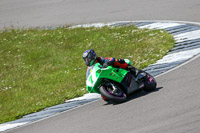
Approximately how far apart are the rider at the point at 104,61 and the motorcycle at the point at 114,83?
10 centimetres

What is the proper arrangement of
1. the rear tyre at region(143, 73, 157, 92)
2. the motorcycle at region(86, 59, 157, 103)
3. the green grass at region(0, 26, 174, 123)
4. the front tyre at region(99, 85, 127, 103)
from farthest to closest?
the green grass at region(0, 26, 174, 123) → the rear tyre at region(143, 73, 157, 92) → the motorcycle at region(86, 59, 157, 103) → the front tyre at region(99, 85, 127, 103)

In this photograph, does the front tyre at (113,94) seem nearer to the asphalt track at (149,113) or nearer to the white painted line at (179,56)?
the asphalt track at (149,113)

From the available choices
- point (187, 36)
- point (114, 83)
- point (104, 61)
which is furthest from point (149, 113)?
point (187, 36)

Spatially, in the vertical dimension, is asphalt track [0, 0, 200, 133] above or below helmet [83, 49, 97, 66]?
below

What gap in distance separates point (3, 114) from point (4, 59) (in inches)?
206

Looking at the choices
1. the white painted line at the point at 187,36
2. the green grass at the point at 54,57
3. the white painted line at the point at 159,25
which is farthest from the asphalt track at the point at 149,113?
the white painted line at the point at 159,25

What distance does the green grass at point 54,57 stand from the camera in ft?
35.8

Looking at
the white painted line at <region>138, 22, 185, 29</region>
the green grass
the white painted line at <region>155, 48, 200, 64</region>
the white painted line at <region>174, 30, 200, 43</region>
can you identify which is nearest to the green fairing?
the green grass

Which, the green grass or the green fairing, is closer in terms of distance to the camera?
the green fairing

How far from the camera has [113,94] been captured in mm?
8289

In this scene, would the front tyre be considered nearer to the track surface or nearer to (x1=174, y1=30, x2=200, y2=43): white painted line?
(x1=174, y1=30, x2=200, y2=43): white painted line

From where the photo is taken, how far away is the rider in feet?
28.2

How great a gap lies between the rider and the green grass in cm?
187

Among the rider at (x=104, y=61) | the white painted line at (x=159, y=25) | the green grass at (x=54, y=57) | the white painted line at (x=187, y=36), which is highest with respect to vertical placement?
the rider at (x=104, y=61)
